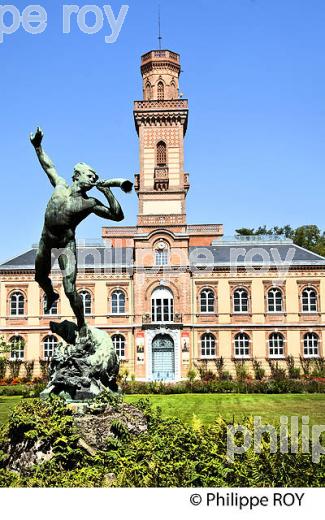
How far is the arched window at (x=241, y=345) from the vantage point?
137 ft

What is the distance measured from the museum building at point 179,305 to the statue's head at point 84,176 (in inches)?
1267

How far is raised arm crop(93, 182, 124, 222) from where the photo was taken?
28.6 feet

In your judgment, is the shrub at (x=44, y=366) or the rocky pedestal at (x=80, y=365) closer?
the rocky pedestal at (x=80, y=365)

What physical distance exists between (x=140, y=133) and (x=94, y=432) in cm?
4114

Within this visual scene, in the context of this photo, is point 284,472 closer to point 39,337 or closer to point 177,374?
point 177,374

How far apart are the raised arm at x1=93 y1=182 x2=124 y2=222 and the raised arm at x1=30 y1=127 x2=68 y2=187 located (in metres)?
0.58

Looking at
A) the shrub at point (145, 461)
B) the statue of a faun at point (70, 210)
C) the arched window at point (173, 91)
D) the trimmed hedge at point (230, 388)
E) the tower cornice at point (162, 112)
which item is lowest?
the trimmed hedge at point (230, 388)

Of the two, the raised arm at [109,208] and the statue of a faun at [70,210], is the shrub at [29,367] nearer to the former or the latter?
the statue of a faun at [70,210]

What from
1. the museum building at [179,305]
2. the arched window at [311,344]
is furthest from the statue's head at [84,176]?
the arched window at [311,344]

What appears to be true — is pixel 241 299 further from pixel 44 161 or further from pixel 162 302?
pixel 44 161

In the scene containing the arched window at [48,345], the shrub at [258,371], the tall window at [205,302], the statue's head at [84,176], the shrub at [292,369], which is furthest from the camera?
the tall window at [205,302]

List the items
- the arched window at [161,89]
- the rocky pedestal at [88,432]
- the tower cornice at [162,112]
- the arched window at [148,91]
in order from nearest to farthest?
the rocky pedestal at [88,432], the tower cornice at [162,112], the arched window at [161,89], the arched window at [148,91]

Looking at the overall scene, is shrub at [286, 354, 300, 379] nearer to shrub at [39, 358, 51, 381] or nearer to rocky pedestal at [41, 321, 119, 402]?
shrub at [39, 358, 51, 381]
